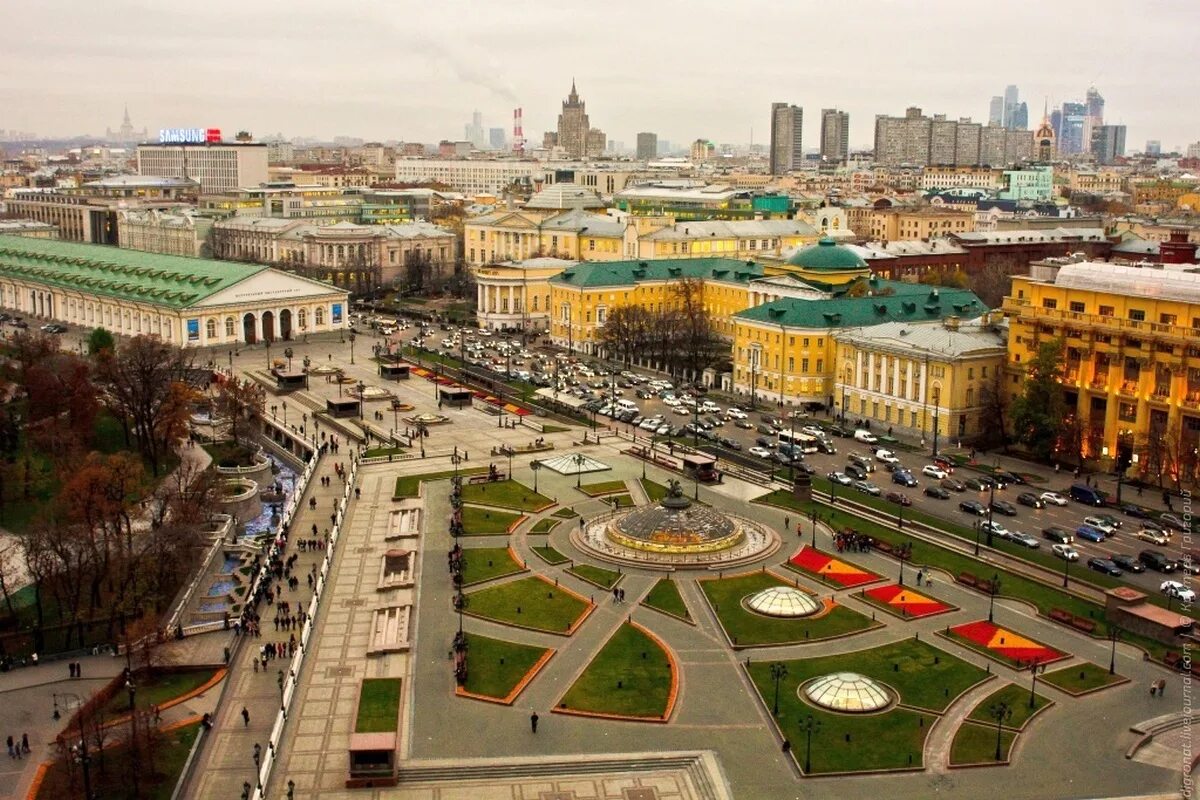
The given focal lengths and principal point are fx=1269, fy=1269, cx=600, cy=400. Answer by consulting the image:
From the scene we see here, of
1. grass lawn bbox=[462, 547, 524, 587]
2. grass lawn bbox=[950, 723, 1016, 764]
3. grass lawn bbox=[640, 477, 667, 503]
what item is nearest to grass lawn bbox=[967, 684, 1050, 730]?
grass lawn bbox=[950, 723, 1016, 764]

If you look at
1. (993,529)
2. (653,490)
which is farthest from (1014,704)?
(653,490)

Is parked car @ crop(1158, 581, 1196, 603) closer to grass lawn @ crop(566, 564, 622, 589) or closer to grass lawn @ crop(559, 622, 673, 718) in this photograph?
grass lawn @ crop(559, 622, 673, 718)

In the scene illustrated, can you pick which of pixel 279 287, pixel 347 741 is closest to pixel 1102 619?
pixel 347 741

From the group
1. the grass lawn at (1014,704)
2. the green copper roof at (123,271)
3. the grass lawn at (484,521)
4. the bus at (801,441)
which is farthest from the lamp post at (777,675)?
the green copper roof at (123,271)

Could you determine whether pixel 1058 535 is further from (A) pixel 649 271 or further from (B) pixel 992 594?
(A) pixel 649 271

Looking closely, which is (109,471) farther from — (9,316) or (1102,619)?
(9,316)
